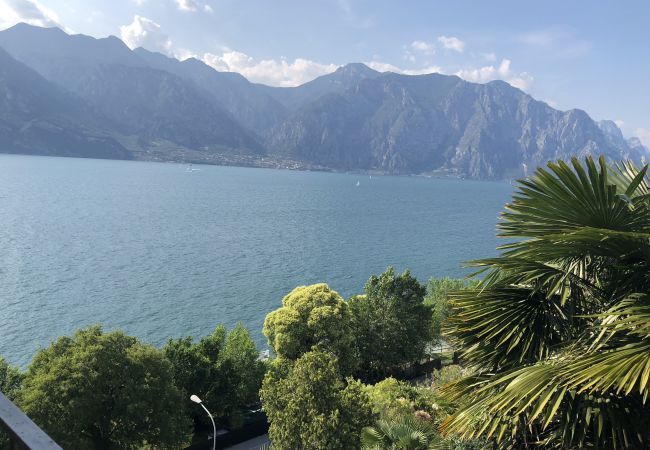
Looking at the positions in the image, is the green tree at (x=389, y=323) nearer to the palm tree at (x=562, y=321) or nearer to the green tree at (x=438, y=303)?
the green tree at (x=438, y=303)

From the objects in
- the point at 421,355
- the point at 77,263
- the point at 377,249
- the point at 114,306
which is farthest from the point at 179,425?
the point at 377,249

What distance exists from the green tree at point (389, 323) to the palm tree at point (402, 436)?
73.2ft

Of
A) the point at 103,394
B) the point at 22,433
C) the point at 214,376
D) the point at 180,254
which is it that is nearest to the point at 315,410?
the point at 103,394

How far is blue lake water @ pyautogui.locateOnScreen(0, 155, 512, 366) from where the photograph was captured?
48.3 meters

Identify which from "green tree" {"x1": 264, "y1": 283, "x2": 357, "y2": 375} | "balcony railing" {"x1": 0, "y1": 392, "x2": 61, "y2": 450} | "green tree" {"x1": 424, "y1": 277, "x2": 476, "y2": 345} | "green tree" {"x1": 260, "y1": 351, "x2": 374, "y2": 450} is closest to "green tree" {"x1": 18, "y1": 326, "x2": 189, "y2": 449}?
"green tree" {"x1": 260, "y1": 351, "x2": 374, "y2": 450}

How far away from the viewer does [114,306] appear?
164ft

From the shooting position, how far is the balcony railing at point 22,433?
7.39 feet

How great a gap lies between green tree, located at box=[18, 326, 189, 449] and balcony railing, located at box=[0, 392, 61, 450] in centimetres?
1934

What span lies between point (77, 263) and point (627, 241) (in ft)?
232

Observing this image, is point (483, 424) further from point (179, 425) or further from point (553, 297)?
point (179, 425)

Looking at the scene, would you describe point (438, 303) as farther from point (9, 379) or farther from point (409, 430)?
point (409, 430)

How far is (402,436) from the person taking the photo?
34.8 ft

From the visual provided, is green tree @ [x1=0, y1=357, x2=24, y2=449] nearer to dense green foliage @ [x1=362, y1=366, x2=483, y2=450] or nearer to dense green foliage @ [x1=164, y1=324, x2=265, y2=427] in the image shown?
dense green foliage @ [x1=164, y1=324, x2=265, y2=427]

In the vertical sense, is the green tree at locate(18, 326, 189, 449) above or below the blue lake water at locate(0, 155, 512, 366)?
above
